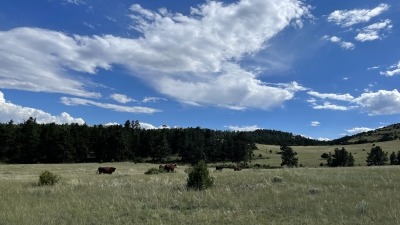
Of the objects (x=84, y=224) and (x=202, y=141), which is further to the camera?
(x=202, y=141)

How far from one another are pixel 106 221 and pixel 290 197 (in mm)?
6698

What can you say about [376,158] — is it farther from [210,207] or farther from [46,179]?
[210,207]

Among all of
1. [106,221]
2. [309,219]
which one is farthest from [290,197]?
[106,221]

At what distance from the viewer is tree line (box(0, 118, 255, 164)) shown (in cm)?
11319

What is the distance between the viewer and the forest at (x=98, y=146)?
113 m

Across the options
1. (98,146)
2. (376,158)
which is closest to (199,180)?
(376,158)

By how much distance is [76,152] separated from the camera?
117250mm

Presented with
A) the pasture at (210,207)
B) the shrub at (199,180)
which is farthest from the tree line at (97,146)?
the pasture at (210,207)

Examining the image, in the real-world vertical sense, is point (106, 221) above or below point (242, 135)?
A: below

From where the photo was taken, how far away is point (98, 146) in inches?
4865

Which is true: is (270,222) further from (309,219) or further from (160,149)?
(160,149)

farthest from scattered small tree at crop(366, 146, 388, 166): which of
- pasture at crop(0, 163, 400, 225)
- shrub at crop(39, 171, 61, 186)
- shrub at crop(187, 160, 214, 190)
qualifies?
shrub at crop(39, 171, 61, 186)

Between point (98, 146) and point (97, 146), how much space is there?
56 centimetres

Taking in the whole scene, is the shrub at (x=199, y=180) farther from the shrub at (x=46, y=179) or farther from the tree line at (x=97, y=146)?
the tree line at (x=97, y=146)
